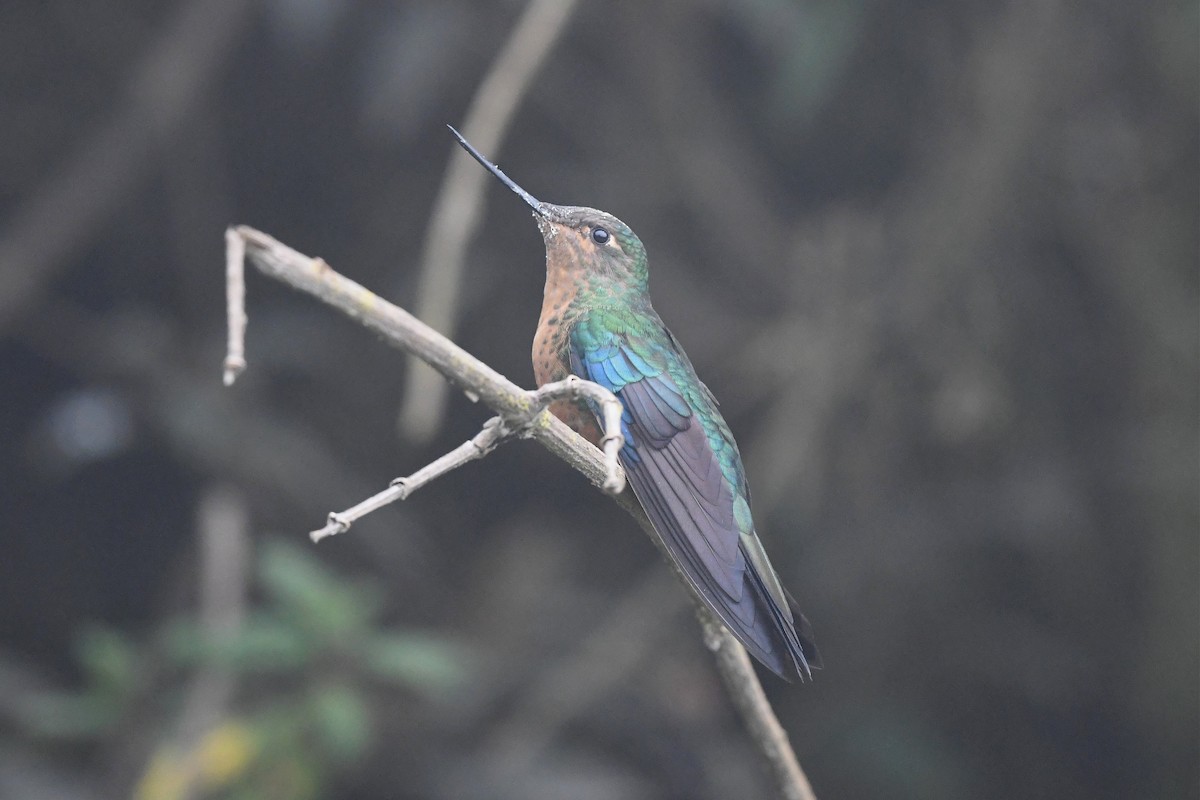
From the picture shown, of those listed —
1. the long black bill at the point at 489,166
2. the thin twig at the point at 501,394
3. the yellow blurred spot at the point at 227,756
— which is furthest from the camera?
the yellow blurred spot at the point at 227,756

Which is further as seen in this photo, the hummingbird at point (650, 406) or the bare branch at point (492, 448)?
the hummingbird at point (650, 406)

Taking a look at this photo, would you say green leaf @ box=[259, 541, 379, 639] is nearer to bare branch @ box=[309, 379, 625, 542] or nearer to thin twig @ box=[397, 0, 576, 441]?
thin twig @ box=[397, 0, 576, 441]

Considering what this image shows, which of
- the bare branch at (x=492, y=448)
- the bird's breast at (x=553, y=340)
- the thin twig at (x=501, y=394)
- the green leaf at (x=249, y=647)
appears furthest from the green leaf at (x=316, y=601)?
the bare branch at (x=492, y=448)

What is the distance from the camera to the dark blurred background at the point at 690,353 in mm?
3957

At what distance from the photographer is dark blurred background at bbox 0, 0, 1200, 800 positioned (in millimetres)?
3957

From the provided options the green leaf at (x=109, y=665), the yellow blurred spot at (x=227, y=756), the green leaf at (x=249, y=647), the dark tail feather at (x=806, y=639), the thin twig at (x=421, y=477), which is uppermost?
the green leaf at (x=109, y=665)

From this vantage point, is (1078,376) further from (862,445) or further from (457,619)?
(457,619)

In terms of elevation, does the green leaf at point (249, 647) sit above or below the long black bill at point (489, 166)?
above

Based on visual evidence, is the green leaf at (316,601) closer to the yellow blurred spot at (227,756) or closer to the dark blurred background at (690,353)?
the yellow blurred spot at (227,756)

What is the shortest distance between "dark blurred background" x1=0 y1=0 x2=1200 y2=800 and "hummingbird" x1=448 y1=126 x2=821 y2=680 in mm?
1876

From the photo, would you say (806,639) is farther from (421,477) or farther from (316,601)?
(316,601)

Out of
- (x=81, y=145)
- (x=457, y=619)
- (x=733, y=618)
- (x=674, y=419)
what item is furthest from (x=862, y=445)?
(x=81, y=145)

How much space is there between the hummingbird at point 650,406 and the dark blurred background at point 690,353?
6.16 ft

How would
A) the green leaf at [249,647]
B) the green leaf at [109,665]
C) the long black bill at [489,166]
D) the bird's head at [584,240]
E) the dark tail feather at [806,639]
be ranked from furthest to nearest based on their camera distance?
the green leaf at [109,665], the green leaf at [249,647], the bird's head at [584,240], the dark tail feather at [806,639], the long black bill at [489,166]
